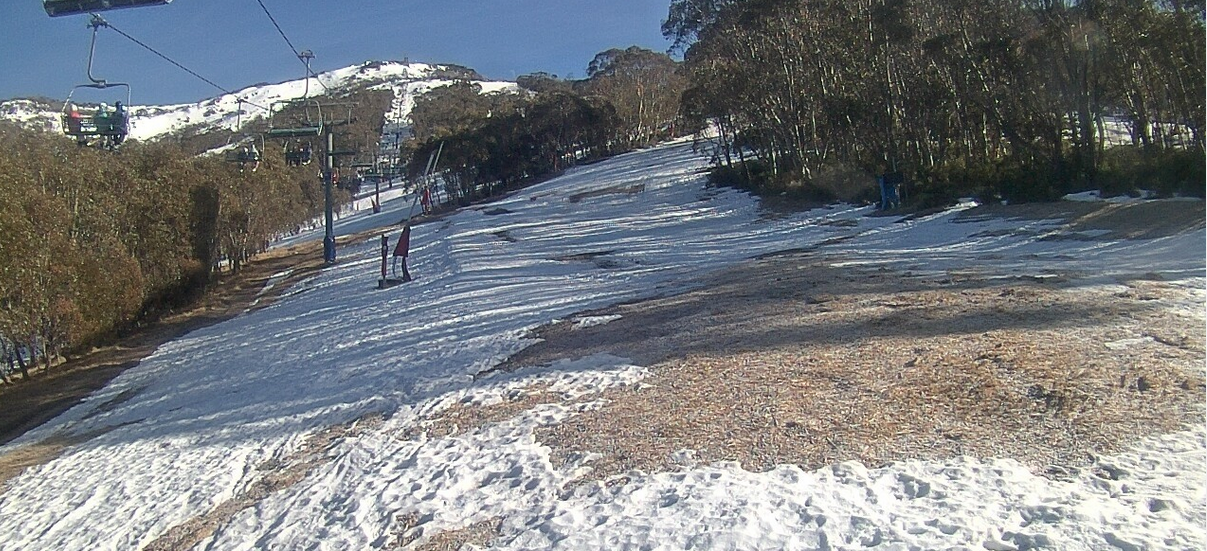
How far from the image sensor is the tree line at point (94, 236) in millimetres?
15562

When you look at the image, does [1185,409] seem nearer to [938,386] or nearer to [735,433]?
[938,386]

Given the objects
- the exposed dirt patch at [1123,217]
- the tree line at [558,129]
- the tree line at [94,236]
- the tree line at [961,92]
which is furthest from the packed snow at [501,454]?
the tree line at [558,129]

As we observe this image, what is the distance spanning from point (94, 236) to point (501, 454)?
1707 cm

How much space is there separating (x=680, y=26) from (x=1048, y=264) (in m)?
30.5

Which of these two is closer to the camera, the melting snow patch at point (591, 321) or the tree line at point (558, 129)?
the melting snow patch at point (591, 321)

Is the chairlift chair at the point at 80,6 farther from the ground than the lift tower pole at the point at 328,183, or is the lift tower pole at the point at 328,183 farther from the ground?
the chairlift chair at the point at 80,6

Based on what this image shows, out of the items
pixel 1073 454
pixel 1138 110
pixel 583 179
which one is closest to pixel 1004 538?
pixel 1073 454

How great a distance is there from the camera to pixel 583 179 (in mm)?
51469

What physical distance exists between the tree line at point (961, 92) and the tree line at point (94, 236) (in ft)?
61.9

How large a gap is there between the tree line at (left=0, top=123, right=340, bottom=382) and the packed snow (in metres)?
2.07

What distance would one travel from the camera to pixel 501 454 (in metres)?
6.72

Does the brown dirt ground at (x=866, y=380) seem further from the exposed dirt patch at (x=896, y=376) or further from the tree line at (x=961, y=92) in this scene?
the tree line at (x=961, y=92)

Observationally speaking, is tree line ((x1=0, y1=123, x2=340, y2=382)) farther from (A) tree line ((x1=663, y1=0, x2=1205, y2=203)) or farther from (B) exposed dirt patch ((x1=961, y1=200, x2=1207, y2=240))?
(A) tree line ((x1=663, y1=0, x2=1205, y2=203))

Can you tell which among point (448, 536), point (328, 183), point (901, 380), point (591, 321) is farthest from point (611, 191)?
point (448, 536)
